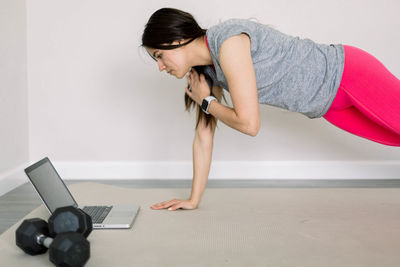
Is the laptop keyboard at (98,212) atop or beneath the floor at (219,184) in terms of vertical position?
atop

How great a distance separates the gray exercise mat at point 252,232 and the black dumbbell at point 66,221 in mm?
113

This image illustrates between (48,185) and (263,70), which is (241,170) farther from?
(48,185)

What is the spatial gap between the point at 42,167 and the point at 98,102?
1.51 metres

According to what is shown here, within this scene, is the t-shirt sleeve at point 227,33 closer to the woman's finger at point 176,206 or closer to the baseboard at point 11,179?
the woman's finger at point 176,206

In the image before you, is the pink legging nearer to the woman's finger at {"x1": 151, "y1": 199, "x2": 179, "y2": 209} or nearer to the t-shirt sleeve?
the t-shirt sleeve

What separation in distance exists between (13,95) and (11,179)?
55 centimetres

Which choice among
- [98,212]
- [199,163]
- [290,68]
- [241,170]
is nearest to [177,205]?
[199,163]

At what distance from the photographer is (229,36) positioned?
5.13ft

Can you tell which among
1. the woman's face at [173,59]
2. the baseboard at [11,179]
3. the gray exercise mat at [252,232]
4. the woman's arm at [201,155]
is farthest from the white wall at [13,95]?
the woman's face at [173,59]

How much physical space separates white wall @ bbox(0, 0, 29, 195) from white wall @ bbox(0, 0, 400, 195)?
9 centimetres

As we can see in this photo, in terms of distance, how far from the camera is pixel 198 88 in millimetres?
1837

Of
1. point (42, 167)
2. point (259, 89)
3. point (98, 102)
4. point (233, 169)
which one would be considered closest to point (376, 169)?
point (233, 169)

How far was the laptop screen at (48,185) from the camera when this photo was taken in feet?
5.28

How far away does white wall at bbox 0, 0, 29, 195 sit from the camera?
111 inches
